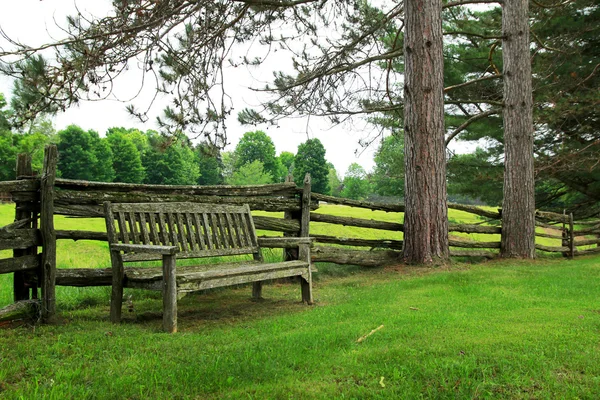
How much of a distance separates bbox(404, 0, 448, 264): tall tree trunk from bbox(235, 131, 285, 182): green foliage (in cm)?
4926

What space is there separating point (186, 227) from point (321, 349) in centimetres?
220

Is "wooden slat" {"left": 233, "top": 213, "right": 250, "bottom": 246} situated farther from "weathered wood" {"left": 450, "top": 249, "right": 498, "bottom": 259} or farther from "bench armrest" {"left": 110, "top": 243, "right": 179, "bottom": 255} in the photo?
"weathered wood" {"left": 450, "top": 249, "right": 498, "bottom": 259}

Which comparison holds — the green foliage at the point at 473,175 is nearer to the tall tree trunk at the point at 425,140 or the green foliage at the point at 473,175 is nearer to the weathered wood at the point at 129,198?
the tall tree trunk at the point at 425,140

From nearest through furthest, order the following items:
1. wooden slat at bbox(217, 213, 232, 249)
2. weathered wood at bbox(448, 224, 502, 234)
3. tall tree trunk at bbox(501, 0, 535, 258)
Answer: wooden slat at bbox(217, 213, 232, 249) < weathered wood at bbox(448, 224, 502, 234) < tall tree trunk at bbox(501, 0, 535, 258)

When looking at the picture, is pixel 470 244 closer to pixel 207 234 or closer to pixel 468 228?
pixel 468 228

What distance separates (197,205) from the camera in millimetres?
5082

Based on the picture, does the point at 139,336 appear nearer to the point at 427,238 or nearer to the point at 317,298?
the point at 317,298

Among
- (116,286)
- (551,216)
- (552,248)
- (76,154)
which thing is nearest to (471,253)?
(552,248)

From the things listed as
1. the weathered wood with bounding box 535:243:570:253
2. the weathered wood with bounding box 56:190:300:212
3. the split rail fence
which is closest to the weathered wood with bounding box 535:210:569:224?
the weathered wood with bounding box 535:243:570:253

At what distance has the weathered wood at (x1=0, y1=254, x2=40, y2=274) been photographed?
4.10 metres

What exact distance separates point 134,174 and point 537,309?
48.6 m

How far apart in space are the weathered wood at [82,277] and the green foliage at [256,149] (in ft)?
169

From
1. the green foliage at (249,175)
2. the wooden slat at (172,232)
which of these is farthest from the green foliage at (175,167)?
the wooden slat at (172,232)

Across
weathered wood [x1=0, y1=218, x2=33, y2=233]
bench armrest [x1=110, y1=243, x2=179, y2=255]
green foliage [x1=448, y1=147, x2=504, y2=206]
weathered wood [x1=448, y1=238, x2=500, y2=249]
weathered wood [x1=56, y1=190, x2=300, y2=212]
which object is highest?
green foliage [x1=448, y1=147, x2=504, y2=206]
